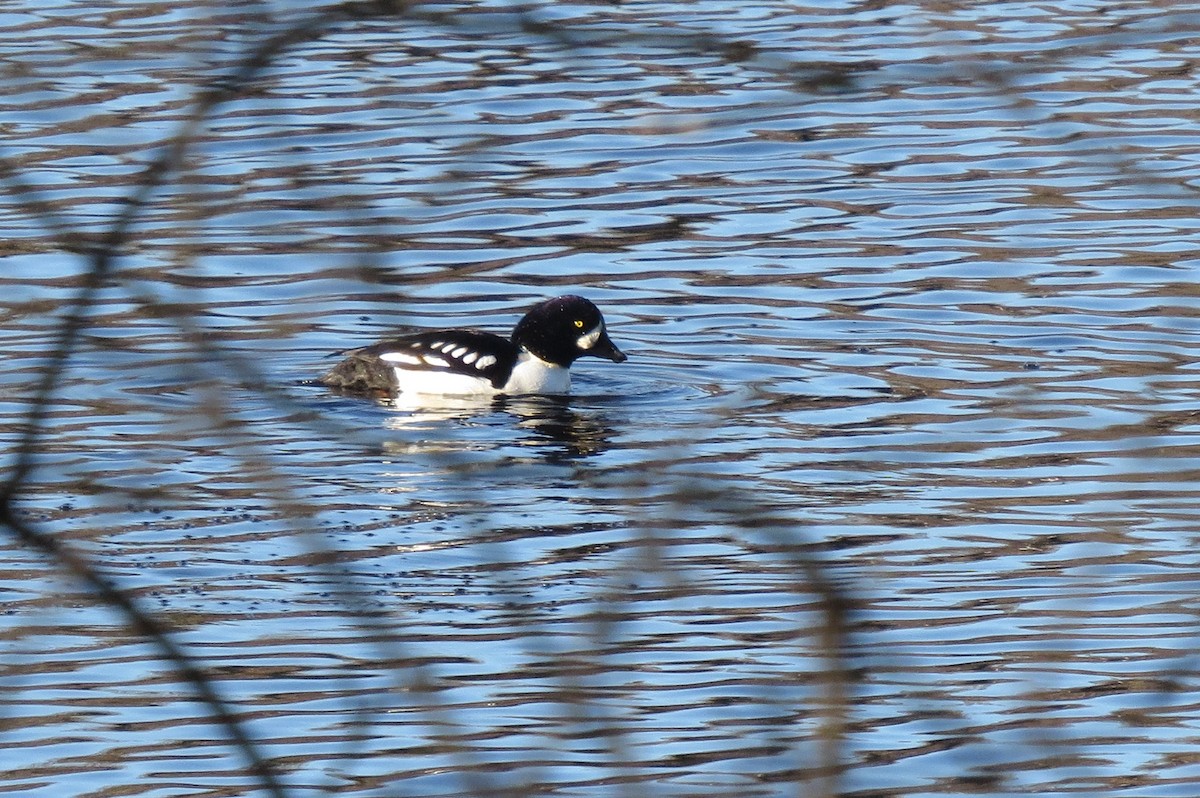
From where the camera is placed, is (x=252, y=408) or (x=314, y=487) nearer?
(x=314, y=487)

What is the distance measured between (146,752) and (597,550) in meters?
2.66

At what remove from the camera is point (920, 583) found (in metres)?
8.12

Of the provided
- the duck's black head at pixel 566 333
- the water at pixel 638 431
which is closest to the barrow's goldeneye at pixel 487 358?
the duck's black head at pixel 566 333

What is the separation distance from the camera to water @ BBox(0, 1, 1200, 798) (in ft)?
9.80

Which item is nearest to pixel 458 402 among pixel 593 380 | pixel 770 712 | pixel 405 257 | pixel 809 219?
pixel 593 380

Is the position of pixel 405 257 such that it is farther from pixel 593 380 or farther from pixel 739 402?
pixel 739 402

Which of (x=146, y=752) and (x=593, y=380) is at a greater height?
(x=146, y=752)

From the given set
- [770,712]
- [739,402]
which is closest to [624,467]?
[739,402]

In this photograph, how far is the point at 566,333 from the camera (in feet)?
39.9

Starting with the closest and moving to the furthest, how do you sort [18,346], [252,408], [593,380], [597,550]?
[597,550] → [252,408] → [18,346] → [593,380]

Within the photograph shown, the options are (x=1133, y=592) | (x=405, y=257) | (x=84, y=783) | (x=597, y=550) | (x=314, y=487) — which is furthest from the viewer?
(x=405, y=257)

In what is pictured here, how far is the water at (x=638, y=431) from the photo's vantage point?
2.99m

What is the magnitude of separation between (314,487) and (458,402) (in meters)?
2.67

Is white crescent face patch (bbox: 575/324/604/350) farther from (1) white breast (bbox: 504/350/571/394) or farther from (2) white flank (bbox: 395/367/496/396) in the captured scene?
(2) white flank (bbox: 395/367/496/396)
